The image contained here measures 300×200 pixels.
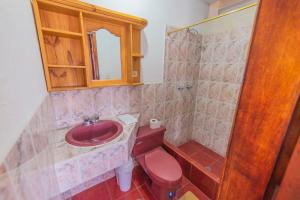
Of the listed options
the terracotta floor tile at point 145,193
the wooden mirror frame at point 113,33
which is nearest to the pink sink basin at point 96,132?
the wooden mirror frame at point 113,33

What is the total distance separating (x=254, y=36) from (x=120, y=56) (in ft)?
4.40

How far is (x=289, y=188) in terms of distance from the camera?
0.25m

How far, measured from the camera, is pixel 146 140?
1599 mm

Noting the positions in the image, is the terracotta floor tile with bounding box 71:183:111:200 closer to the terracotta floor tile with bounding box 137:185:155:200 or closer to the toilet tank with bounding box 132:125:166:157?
the terracotta floor tile with bounding box 137:185:155:200

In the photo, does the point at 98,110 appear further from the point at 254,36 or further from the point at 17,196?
the point at 254,36

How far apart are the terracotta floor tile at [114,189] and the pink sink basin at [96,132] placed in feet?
2.15

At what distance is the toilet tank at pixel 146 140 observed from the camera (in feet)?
5.09

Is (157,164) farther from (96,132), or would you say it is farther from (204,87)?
(204,87)

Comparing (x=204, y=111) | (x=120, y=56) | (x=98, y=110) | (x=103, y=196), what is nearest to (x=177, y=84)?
(x=204, y=111)

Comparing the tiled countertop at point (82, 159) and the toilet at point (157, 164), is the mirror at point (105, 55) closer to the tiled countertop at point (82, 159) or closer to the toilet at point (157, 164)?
the tiled countertop at point (82, 159)

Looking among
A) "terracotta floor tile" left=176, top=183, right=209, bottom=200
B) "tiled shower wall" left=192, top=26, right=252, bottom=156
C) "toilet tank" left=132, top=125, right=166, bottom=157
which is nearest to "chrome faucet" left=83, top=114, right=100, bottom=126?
"toilet tank" left=132, top=125, right=166, bottom=157

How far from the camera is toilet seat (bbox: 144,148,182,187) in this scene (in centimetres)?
123

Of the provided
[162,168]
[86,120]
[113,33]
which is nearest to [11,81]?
[86,120]

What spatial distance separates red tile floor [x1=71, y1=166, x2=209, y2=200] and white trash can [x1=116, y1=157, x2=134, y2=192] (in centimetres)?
7
